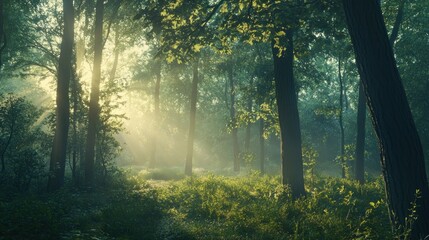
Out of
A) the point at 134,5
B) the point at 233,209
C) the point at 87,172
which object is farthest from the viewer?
the point at 134,5

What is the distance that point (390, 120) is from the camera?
6102 mm

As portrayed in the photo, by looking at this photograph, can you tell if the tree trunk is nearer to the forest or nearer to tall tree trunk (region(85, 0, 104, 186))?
the forest

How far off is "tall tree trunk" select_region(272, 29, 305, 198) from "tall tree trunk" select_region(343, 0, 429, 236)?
647cm

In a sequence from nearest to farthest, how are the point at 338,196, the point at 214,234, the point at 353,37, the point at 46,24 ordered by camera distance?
the point at 353,37 < the point at 214,234 < the point at 338,196 < the point at 46,24

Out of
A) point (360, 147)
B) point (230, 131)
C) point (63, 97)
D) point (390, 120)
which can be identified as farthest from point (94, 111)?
point (390, 120)

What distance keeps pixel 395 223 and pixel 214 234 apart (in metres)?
3.80

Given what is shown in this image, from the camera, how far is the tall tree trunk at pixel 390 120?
6.01 meters

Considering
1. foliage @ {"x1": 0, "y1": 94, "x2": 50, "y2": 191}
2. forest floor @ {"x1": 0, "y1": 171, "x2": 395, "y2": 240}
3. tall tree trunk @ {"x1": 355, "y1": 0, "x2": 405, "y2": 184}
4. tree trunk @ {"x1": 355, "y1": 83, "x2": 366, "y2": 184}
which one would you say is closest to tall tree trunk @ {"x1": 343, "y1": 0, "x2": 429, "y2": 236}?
forest floor @ {"x1": 0, "y1": 171, "x2": 395, "y2": 240}

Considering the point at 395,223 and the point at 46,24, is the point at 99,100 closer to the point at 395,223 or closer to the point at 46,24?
the point at 46,24

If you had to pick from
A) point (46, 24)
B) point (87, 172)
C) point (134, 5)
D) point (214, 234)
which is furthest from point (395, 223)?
point (46, 24)

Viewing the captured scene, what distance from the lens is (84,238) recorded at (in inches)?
271

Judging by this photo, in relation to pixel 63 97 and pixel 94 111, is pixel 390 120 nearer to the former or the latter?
pixel 63 97

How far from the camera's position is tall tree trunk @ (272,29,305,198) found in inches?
508

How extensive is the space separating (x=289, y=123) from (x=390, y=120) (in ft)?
23.0
